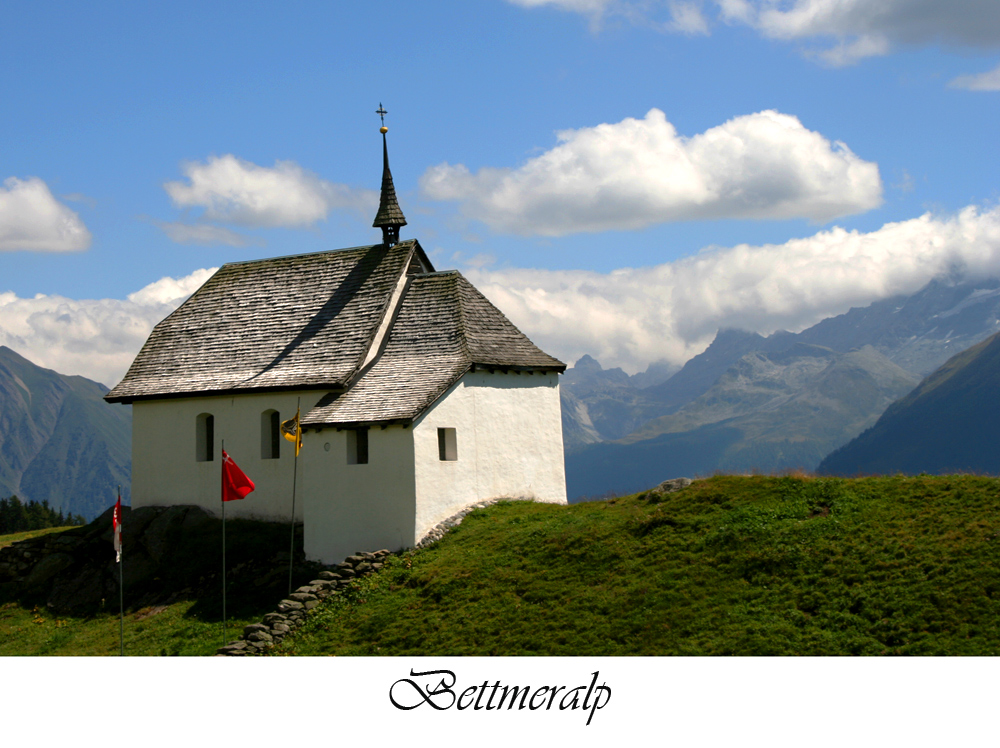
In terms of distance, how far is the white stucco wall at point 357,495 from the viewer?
3238 centimetres

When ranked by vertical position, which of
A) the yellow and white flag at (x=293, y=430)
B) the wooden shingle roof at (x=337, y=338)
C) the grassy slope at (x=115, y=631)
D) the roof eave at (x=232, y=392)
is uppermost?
the wooden shingle roof at (x=337, y=338)

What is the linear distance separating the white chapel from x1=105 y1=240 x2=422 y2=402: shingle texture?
0.08 metres

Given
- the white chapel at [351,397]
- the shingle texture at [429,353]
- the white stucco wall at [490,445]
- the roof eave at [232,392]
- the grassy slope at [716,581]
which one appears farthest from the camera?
the roof eave at [232,392]

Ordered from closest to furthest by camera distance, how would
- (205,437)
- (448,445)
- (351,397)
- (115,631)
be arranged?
(115,631) < (448,445) < (351,397) < (205,437)

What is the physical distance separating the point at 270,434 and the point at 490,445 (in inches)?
366

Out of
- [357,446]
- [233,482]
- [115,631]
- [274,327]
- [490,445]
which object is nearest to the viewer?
[233,482]

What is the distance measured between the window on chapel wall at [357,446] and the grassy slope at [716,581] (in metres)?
4.59

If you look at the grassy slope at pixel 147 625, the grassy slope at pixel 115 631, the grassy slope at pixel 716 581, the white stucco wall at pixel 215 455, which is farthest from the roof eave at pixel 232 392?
the grassy slope at pixel 115 631

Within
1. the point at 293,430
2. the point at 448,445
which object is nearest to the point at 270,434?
the point at 293,430

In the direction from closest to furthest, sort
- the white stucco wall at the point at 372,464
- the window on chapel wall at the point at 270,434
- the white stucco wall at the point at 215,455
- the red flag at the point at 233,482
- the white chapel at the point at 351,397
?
the red flag at the point at 233,482 → the white stucco wall at the point at 372,464 → the white chapel at the point at 351,397 → the white stucco wall at the point at 215,455 → the window on chapel wall at the point at 270,434

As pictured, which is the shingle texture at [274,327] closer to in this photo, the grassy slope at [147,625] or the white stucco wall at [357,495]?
the white stucco wall at [357,495]

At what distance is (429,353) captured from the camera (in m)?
36.7

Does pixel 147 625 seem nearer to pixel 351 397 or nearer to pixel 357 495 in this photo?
pixel 357 495

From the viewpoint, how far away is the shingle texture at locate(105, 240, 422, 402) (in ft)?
124
